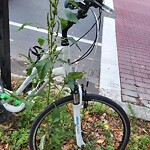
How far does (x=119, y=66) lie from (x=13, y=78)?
2.00 meters

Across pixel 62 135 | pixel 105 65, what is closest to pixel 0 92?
pixel 62 135

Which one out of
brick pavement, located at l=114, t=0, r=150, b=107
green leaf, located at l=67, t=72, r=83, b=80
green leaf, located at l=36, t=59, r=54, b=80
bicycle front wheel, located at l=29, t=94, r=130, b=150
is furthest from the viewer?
brick pavement, located at l=114, t=0, r=150, b=107

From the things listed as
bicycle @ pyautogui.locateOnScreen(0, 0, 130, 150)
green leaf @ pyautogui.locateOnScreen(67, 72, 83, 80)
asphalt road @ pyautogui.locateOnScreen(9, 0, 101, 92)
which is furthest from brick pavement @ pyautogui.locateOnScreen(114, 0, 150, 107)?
green leaf @ pyautogui.locateOnScreen(67, 72, 83, 80)

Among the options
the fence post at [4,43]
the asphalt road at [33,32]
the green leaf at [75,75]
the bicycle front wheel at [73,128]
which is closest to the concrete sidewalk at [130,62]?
the asphalt road at [33,32]

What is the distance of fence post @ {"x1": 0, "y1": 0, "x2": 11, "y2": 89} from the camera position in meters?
2.49

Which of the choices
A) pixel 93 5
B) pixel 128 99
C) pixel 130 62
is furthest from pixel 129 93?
pixel 93 5

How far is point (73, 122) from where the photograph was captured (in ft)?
7.52

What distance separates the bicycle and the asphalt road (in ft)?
3.44

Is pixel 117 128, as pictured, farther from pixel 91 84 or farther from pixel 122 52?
pixel 122 52

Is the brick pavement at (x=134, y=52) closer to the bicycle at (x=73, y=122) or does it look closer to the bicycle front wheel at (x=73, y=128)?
the bicycle front wheel at (x=73, y=128)

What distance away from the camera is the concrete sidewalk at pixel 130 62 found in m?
3.74

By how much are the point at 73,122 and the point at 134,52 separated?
3.67m

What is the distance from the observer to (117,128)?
2869 mm

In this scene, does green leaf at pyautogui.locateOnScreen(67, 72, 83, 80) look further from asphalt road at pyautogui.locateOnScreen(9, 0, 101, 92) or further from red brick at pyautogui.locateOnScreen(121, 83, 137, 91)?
red brick at pyautogui.locateOnScreen(121, 83, 137, 91)
